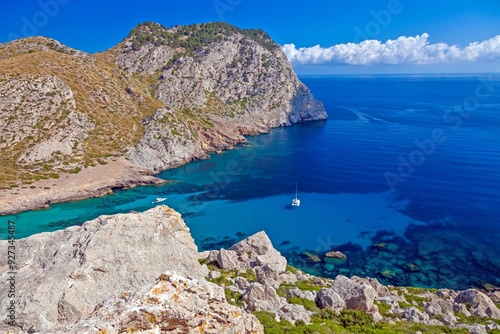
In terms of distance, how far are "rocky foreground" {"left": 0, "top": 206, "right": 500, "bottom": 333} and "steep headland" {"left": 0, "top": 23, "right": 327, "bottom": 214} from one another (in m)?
57.3

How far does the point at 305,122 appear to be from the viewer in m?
162

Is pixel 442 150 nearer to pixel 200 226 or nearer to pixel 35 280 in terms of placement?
pixel 200 226

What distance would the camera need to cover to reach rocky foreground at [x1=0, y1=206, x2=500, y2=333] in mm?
8336

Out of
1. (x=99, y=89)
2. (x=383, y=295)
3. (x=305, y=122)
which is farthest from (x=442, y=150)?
(x=99, y=89)

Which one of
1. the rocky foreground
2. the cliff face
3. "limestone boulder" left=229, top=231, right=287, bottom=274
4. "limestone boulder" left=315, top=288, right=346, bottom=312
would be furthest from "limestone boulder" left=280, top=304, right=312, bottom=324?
the cliff face

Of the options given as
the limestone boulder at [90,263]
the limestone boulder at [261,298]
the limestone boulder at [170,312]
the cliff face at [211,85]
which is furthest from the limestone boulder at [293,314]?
the cliff face at [211,85]

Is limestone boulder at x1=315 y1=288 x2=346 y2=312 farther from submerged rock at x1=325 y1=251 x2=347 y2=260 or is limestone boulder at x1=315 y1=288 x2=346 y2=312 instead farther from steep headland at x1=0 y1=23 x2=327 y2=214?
steep headland at x1=0 y1=23 x2=327 y2=214

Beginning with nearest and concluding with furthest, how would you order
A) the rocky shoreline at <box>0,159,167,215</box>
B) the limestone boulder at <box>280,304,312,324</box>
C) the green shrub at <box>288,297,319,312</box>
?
the limestone boulder at <box>280,304,312,324</box> < the green shrub at <box>288,297,319,312</box> < the rocky shoreline at <box>0,159,167,215</box>

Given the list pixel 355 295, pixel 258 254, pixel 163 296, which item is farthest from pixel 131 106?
pixel 163 296

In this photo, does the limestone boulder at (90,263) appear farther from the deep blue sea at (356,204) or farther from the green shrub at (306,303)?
the deep blue sea at (356,204)

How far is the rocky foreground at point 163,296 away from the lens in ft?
27.3

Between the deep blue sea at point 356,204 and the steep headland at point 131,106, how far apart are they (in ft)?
23.5

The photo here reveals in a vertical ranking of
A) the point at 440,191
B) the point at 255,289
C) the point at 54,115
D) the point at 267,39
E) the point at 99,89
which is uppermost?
the point at 267,39

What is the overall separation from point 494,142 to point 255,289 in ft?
399
